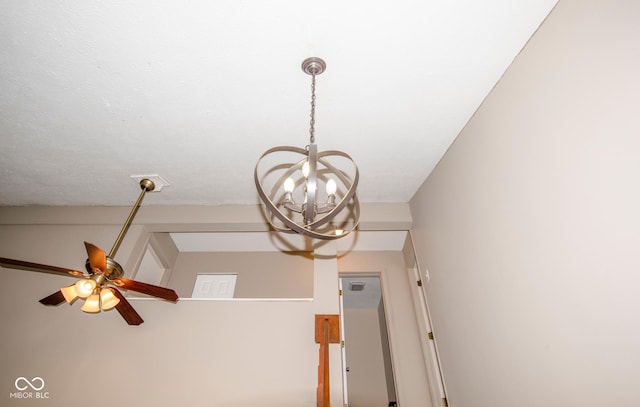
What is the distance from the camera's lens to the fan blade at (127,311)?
2418 mm

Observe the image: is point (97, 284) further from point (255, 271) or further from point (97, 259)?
point (255, 271)

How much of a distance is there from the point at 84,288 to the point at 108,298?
0.22 m

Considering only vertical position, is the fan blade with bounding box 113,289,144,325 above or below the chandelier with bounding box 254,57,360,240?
below

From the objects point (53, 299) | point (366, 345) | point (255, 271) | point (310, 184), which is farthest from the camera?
point (366, 345)

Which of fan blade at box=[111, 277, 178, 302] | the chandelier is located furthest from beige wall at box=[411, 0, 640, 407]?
fan blade at box=[111, 277, 178, 302]

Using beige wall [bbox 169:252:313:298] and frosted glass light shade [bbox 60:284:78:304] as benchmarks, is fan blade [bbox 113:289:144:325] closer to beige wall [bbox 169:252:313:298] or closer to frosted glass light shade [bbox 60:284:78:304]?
frosted glass light shade [bbox 60:284:78:304]

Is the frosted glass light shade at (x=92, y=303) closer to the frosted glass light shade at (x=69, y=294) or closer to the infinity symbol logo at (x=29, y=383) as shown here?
the frosted glass light shade at (x=69, y=294)

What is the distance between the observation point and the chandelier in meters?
1.44

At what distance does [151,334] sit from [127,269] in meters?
0.89

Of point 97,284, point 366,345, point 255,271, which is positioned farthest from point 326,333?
point 366,345

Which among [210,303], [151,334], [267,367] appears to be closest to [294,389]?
[267,367]

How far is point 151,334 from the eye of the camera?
9.62 feet

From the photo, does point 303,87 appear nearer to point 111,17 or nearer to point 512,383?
point 111,17

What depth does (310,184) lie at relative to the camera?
1.37 meters
